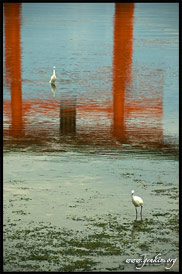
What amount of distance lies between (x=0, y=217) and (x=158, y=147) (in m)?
6.98

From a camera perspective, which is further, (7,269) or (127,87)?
(127,87)

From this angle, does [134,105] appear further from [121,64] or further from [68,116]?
[121,64]

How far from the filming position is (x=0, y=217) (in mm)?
14062

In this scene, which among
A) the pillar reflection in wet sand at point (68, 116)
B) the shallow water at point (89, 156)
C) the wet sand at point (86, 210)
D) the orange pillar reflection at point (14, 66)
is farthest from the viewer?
the orange pillar reflection at point (14, 66)

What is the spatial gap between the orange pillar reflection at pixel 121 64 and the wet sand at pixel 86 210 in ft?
9.56

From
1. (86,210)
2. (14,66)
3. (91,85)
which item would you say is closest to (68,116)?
(91,85)

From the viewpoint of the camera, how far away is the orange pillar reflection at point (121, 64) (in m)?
23.1

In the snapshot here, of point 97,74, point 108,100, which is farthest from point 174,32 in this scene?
point 108,100

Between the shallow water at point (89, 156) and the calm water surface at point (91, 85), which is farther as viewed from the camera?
the calm water surface at point (91, 85)

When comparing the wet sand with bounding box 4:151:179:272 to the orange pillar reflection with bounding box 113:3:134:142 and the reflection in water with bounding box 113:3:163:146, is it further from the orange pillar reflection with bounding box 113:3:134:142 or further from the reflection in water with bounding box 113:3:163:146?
the orange pillar reflection with bounding box 113:3:134:142

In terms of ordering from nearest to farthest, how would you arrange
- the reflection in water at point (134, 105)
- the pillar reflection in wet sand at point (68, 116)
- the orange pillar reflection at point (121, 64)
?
the reflection in water at point (134, 105)
the pillar reflection in wet sand at point (68, 116)
the orange pillar reflection at point (121, 64)

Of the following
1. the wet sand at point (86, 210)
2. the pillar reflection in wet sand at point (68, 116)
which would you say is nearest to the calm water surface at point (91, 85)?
the pillar reflection in wet sand at point (68, 116)

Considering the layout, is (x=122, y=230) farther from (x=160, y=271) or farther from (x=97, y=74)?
(x=97, y=74)

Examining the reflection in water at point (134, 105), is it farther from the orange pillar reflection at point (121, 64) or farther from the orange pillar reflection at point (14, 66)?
the orange pillar reflection at point (14, 66)
